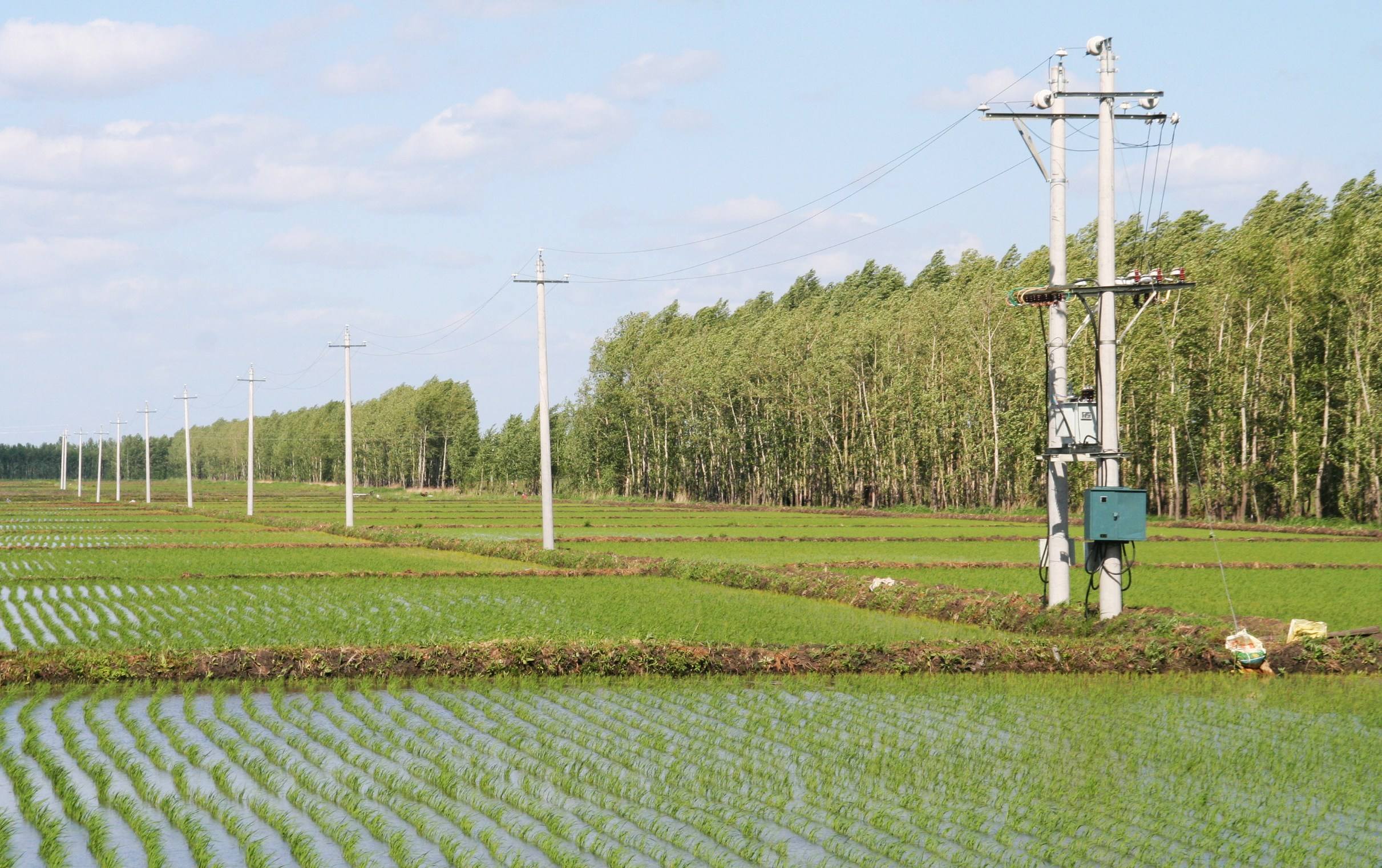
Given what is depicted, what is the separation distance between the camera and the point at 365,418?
182m

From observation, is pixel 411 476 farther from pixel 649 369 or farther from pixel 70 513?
pixel 70 513

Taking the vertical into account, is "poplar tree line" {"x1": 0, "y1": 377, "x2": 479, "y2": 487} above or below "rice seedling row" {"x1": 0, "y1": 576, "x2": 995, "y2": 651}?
above

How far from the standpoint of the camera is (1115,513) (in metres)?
17.8

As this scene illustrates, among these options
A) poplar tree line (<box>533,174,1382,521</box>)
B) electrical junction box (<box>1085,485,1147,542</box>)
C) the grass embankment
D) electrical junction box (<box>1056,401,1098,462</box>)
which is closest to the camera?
the grass embankment

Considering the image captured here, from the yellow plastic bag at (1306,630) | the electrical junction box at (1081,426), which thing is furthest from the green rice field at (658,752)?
the electrical junction box at (1081,426)

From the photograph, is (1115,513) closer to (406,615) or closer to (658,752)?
(658,752)

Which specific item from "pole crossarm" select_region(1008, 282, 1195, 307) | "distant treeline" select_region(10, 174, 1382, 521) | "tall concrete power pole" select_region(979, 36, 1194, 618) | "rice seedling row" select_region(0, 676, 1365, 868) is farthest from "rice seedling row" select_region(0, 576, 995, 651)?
"distant treeline" select_region(10, 174, 1382, 521)

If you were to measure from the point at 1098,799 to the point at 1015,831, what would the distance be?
1.18 m

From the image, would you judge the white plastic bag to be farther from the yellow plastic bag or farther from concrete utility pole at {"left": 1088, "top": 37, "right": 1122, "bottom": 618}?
concrete utility pole at {"left": 1088, "top": 37, "right": 1122, "bottom": 618}

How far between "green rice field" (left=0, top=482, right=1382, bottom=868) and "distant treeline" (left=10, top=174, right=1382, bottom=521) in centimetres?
961

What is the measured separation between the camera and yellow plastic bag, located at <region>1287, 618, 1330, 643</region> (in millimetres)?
16375

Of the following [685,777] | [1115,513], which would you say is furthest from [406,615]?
[685,777]

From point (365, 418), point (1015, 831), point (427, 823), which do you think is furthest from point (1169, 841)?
point (365, 418)

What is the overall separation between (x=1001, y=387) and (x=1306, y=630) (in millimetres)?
53477
